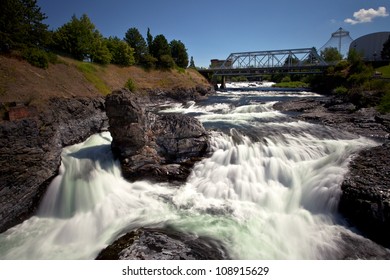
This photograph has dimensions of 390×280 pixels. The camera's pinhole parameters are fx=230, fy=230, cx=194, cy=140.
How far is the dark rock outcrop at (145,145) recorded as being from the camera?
13.9m

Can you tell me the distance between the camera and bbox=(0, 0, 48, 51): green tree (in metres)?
22.9

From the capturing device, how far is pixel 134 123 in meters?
14.3

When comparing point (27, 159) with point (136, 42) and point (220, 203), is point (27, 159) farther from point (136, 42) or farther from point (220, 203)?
point (136, 42)

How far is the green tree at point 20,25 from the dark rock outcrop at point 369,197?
3160 centimetres

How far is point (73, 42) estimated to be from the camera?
133 ft

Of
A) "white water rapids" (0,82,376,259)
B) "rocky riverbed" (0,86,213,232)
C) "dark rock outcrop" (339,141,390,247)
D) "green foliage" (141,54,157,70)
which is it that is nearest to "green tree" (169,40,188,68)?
"green foliage" (141,54,157,70)

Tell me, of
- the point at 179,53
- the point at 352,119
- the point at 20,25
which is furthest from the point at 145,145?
→ the point at 179,53

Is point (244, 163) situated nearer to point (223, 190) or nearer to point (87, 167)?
point (223, 190)

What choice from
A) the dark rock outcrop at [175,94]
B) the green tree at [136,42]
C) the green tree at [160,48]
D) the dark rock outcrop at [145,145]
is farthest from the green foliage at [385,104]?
the green tree at [136,42]

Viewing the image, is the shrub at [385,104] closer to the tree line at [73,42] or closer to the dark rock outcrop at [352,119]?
the dark rock outcrop at [352,119]

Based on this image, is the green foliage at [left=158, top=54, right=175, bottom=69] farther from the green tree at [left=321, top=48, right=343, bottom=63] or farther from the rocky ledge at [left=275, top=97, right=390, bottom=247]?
the green tree at [left=321, top=48, right=343, bottom=63]
